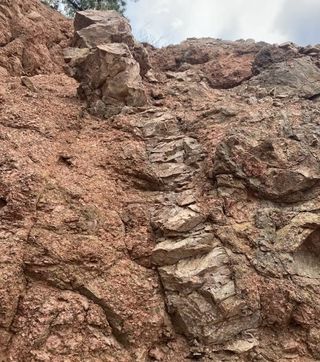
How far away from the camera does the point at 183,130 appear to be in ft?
31.4

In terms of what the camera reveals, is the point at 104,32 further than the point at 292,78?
No

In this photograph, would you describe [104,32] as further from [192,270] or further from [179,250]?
[192,270]

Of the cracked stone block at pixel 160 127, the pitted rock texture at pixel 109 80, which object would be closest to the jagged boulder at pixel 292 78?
the cracked stone block at pixel 160 127

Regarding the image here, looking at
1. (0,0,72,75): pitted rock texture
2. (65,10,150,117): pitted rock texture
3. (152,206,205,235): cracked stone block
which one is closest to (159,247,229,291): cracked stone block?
(152,206,205,235): cracked stone block

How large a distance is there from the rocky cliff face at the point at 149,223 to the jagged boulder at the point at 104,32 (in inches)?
80.2

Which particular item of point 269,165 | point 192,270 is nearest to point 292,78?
point 269,165

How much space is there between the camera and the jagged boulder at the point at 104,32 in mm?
12688

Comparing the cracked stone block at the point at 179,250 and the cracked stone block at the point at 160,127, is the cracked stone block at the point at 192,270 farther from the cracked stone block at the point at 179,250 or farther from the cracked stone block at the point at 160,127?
the cracked stone block at the point at 160,127

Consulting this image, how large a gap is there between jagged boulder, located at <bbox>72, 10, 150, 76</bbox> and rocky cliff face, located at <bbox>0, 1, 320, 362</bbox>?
204 cm

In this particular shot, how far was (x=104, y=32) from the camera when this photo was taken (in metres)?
12.8

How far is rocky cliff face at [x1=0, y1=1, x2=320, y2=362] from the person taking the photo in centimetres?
588

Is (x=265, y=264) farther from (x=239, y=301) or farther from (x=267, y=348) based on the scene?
(x=267, y=348)

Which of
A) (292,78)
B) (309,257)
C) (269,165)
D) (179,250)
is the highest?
(292,78)

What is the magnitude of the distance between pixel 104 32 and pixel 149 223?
26.3 feet
